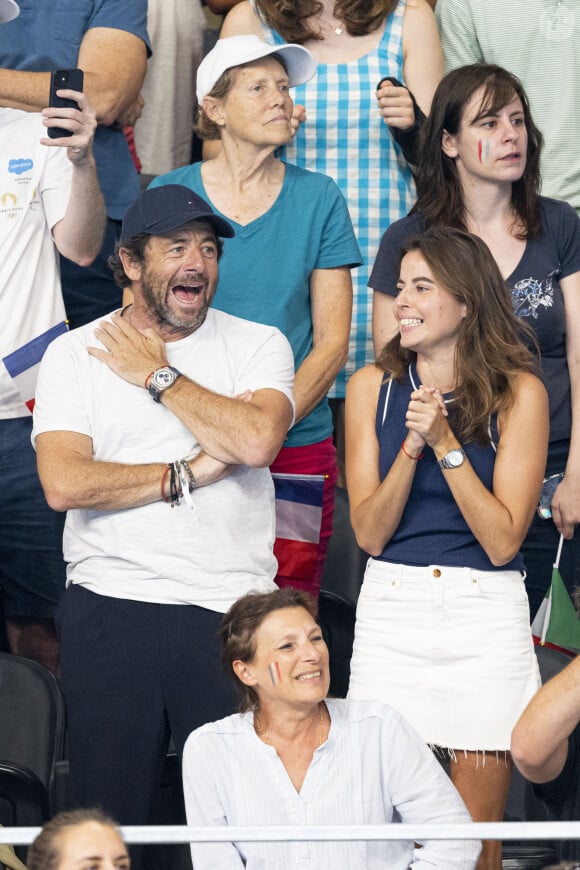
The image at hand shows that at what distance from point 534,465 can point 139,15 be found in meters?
1.89

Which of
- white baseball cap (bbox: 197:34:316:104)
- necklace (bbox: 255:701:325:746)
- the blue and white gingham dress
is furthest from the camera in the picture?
the blue and white gingham dress

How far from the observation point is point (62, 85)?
3.34 m

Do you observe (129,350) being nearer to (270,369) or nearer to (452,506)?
(270,369)

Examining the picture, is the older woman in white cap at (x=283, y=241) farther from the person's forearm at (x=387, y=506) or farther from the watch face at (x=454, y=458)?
the watch face at (x=454, y=458)

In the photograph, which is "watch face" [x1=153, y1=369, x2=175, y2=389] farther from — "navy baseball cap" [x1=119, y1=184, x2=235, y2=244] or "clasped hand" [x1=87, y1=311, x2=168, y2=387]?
"navy baseball cap" [x1=119, y1=184, x2=235, y2=244]

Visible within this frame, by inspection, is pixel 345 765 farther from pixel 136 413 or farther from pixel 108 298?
pixel 108 298

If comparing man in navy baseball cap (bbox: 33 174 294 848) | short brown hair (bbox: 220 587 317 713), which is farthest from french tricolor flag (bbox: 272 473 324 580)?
short brown hair (bbox: 220 587 317 713)

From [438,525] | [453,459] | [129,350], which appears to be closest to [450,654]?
[438,525]

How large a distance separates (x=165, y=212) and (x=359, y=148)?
103cm

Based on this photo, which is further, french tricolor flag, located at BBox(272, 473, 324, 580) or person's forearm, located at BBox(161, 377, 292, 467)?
french tricolor flag, located at BBox(272, 473, 324, 580)

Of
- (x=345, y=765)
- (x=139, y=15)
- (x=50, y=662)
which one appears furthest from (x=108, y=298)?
(x=345, y=765)

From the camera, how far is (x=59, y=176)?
3643mm

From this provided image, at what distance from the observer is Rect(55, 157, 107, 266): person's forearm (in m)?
3.47

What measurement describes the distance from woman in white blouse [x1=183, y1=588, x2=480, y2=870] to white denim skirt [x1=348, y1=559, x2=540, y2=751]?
0.20 metres
